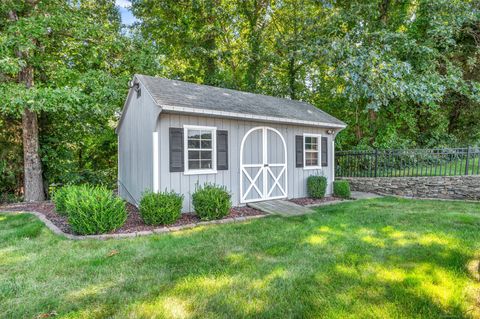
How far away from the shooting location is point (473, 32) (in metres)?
11.5

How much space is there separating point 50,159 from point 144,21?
880cm

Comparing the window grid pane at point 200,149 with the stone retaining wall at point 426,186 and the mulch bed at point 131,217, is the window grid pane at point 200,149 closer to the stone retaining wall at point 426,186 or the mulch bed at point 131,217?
the mulch bed at point 131,217

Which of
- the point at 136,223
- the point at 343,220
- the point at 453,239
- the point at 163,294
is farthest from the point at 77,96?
the point at 453,239

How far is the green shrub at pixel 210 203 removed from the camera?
222 inches

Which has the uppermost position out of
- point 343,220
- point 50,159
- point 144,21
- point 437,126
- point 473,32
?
point 144,21

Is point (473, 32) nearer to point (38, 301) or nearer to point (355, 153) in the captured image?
point (355, 153)

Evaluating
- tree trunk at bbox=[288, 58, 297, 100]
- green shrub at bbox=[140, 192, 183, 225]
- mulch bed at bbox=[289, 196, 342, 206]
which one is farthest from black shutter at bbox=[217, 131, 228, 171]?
tree trunk at bbox=[288, 58, 297, 100]

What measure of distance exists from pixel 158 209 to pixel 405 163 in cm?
929

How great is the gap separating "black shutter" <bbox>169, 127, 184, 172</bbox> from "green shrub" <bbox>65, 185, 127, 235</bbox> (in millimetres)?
1632

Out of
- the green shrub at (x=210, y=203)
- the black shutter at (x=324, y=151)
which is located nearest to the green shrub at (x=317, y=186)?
the black shutter at (x=324, y=151)

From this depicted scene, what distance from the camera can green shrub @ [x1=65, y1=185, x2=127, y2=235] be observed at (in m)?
4.54

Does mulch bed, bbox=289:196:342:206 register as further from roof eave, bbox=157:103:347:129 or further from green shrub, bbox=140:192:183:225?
green shrub, bbox=140:192:183:225

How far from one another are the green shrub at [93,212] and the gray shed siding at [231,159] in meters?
1.36

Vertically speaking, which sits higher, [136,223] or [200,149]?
[200,149]
